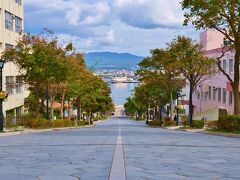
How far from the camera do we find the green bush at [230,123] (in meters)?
33.8

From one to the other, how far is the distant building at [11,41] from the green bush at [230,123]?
25.1 meters

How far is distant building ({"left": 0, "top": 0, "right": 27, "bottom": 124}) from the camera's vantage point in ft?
194

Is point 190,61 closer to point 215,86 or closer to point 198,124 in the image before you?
point 198,124

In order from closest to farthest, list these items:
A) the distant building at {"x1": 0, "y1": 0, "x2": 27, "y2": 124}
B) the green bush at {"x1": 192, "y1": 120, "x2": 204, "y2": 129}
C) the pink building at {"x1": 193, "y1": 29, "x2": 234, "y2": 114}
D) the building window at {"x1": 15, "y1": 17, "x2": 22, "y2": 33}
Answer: the green bush at {"x1": 192, "y1": 120, "x2": 204, "y2": 129}, the distant building at {"x1": 0, "y1": 0, "x2": 27, "y2": 124}, the building window at {"x1": 15, "y1": 17, "x2": 22, "y2": 33}, the pink building at {"x1": 193, "y1": 29, "x2": 234, "y2": 114}

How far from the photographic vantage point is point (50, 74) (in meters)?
47.0

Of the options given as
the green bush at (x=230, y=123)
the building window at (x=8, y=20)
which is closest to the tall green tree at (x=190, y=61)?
the green bush at (x=230, y=123)

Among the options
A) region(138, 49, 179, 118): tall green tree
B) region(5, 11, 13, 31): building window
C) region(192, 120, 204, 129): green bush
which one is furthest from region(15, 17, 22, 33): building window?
region(192, 120, 204, 129): green bush

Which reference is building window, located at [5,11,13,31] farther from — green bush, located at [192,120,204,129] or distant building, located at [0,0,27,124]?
green bush, located at [192,120,204,129]

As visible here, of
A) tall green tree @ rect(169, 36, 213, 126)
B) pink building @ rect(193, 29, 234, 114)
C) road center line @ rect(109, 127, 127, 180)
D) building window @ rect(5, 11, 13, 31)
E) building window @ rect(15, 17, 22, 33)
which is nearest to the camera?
road center line @ rect(109, 127, 127, 180)

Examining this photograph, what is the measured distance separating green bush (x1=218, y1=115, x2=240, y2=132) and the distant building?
987 inches

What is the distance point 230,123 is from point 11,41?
35972 mm

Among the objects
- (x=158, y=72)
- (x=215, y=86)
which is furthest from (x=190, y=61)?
(x=215, y=86)

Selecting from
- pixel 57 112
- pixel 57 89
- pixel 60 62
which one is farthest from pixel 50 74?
pixel 57 112

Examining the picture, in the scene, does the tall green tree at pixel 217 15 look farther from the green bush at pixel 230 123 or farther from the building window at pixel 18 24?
the building window at pixel 18 24
